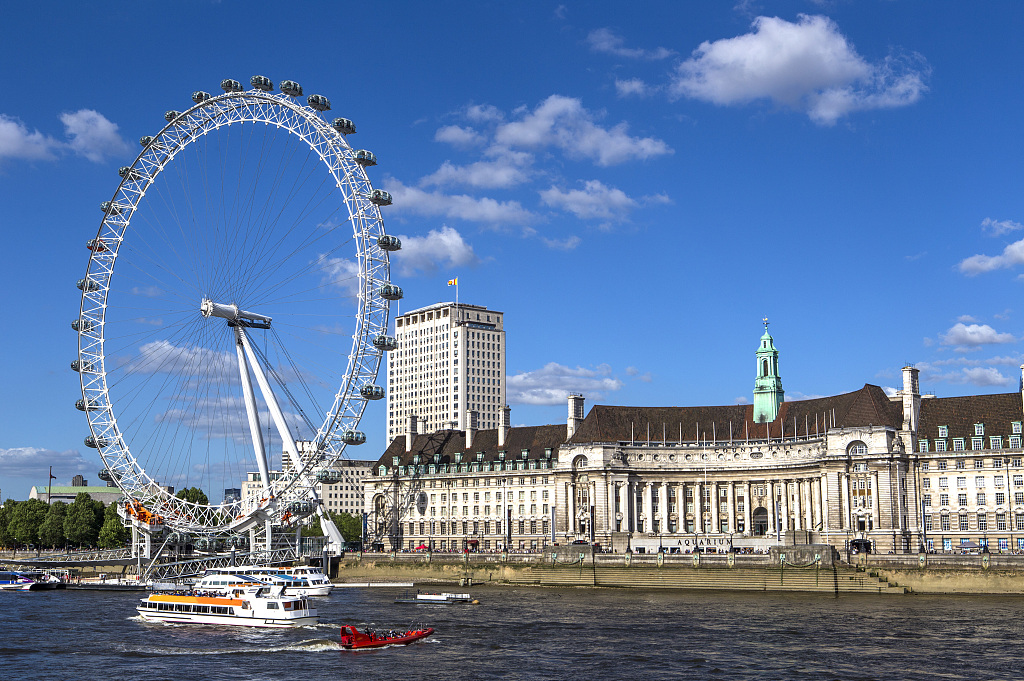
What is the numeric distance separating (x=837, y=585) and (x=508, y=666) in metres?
57.2

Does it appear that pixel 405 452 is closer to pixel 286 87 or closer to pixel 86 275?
pixel 86 275

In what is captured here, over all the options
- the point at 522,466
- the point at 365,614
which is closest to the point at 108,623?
the point at 365,614

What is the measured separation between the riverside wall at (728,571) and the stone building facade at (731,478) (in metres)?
12.5

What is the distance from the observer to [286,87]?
106m

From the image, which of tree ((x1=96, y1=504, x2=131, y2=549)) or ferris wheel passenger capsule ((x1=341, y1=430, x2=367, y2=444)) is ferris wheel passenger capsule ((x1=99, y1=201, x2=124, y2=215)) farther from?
tree ((x1=96, y1=504, x2=131, y2=549))

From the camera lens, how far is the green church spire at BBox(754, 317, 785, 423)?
16288 cm

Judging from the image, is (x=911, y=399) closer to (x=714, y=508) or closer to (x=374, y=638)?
(x=714, y=508)

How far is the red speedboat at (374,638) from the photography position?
73.1 m

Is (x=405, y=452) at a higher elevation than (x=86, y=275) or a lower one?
lower

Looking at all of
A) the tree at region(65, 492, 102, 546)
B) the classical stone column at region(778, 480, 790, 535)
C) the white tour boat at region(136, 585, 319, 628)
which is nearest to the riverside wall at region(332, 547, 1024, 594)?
the classical stone column at region(778, 480, 790, 535)

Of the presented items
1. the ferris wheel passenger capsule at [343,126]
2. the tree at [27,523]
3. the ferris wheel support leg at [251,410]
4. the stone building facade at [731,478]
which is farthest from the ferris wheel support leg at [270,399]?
the tree at [27,523]

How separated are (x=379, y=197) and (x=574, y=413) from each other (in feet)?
228

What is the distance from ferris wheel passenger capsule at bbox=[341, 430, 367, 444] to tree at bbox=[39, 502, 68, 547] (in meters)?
100

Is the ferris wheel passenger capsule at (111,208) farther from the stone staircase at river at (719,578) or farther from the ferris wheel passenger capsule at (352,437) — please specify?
the stone staircase at river at (719,578)
